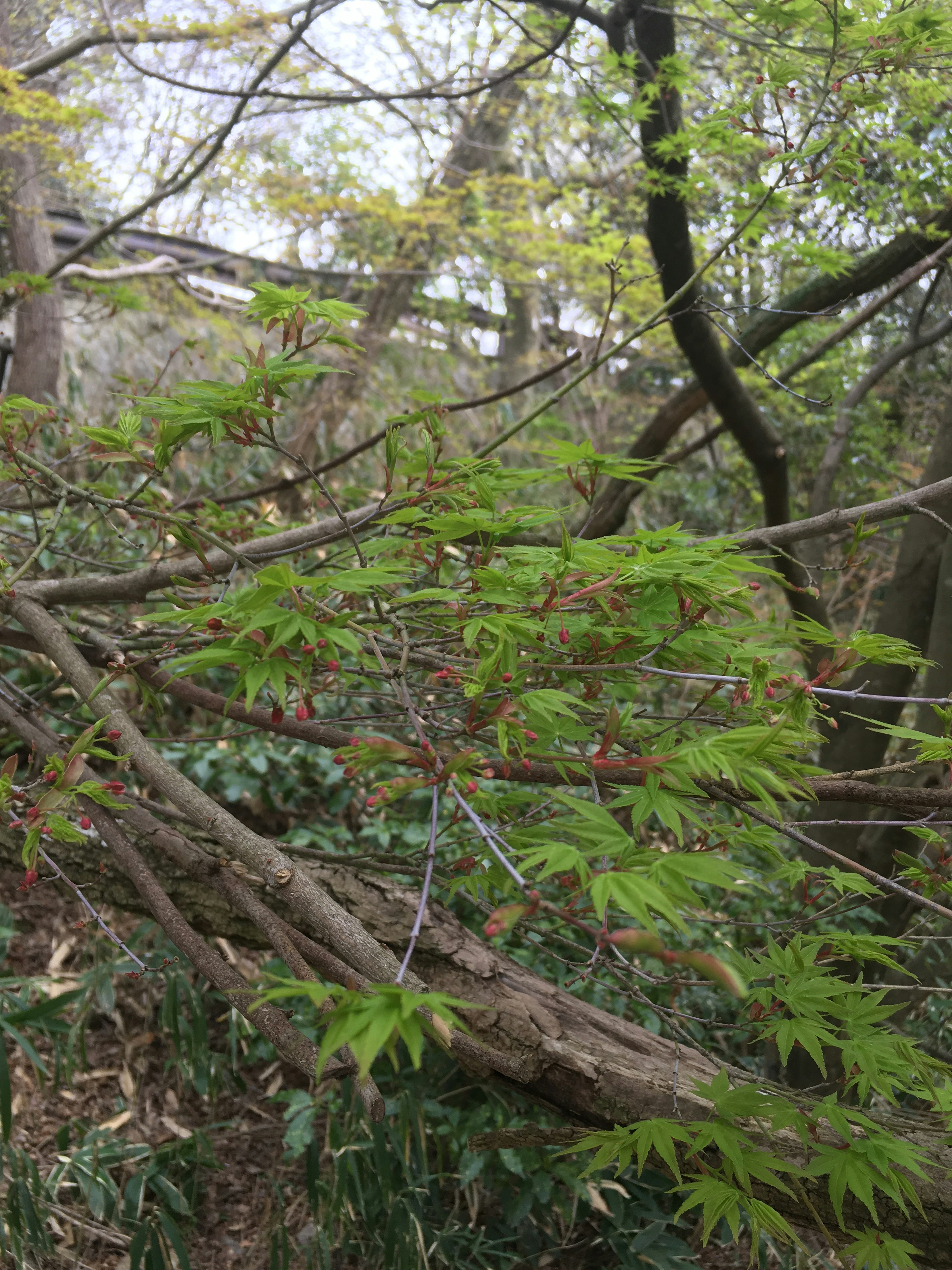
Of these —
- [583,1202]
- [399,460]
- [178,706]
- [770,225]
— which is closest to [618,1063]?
[399,460]

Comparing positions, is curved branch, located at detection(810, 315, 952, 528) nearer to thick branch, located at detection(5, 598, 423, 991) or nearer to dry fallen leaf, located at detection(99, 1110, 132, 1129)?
thick branch, located at detection(5, 598, 423, 991)

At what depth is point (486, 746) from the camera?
2141 mm

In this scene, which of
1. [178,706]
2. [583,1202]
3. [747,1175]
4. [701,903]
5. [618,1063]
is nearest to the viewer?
[701,903]

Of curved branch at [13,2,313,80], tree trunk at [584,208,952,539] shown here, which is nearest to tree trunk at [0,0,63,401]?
curved branch at [13,2,313,80]

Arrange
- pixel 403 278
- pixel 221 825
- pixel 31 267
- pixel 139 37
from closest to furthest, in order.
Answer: pixel 221 825 → pixel 139 37 → pixel 31 267 → pixel 403 278

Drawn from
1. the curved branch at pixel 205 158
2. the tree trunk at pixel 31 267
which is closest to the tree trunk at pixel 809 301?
the curved branch at pixel 205 158

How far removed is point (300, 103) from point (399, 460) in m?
5.01

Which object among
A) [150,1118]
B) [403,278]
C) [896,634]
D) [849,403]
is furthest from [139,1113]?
[403,278]

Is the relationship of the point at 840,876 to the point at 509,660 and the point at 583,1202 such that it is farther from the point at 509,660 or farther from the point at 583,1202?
the point at 583,1202

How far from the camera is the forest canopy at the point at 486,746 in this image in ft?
3.64

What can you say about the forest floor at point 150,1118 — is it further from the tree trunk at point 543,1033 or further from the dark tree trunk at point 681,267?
the dark tree trunk at point 681,267

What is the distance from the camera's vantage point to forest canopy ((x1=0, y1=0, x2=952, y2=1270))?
111 cm

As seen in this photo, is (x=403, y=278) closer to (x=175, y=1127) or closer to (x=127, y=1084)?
(x=127, y=1084)

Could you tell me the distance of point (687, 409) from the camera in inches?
125
